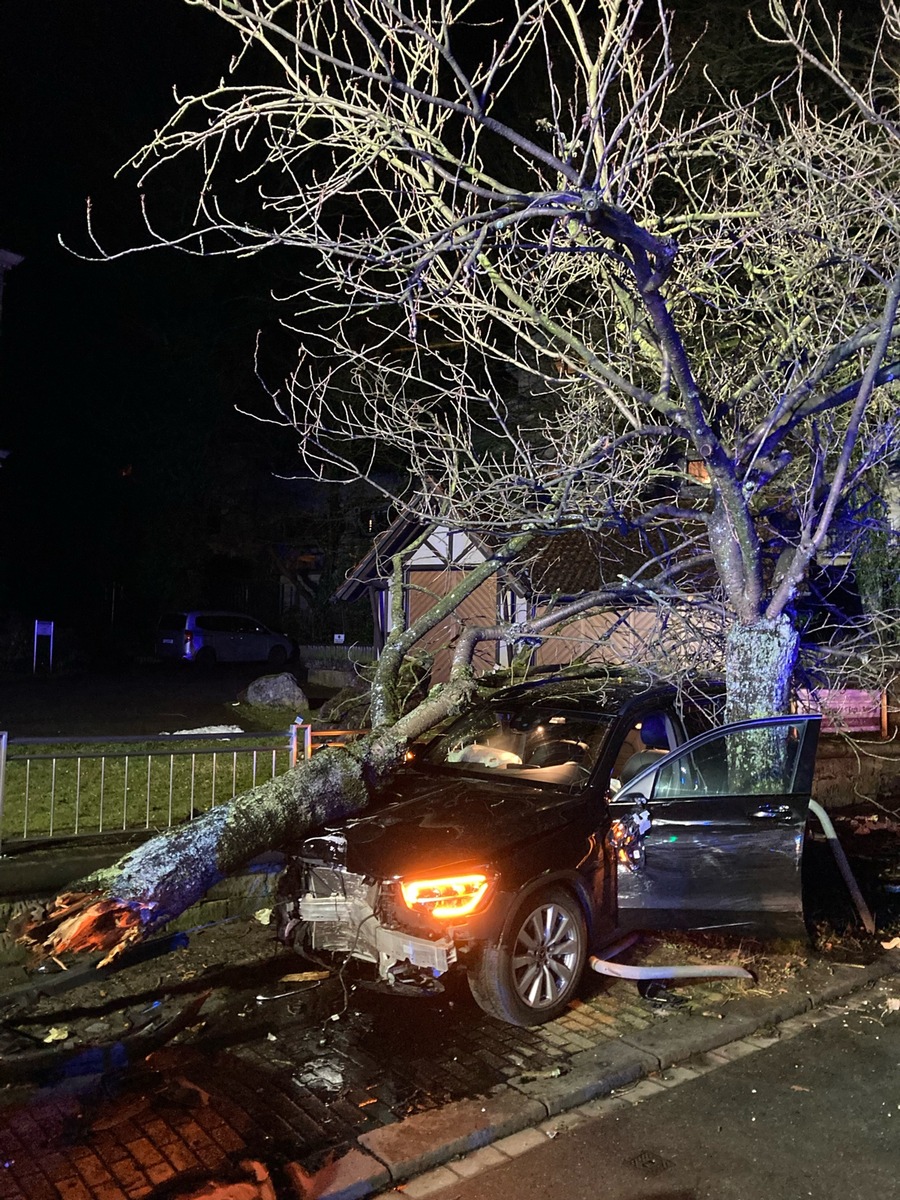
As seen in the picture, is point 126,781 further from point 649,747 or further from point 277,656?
point 277,656

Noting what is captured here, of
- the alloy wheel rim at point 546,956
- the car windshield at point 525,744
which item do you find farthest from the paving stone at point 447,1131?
the car windshield at point 525,744

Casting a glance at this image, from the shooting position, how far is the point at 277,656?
94.2ft

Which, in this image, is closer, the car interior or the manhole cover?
the manhole cover

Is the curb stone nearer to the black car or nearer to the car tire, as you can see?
the black car

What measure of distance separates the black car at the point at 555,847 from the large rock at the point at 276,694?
10.5 meters

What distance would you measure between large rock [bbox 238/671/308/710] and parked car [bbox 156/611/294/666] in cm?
990

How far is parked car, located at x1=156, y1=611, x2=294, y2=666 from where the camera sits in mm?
26703

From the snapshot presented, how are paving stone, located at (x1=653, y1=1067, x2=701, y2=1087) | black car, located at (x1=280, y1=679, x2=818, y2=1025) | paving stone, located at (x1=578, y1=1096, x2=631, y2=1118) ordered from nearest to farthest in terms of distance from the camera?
1. paving stone, located at (x1=578, y1=1096, x2=631, y2=1118)
2. paving stone, located at (x1=653, y1=1067, x2=701, y2=1087)
3. black car, located at (x1=280, y1=679, x2=818, y2=1025)

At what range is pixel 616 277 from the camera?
800cm

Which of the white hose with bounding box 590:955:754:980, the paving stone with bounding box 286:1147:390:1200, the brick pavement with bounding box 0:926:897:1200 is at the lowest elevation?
the brick pavement with bounding box 0:926:897:1200

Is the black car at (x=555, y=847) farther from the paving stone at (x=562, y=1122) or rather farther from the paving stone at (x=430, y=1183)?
the paving stone at (x=430, y=1183)

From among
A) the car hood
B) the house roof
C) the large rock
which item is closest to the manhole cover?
the car hood

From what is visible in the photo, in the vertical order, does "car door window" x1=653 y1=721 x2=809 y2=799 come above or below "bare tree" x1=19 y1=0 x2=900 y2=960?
below

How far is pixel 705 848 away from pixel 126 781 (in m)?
4.34
